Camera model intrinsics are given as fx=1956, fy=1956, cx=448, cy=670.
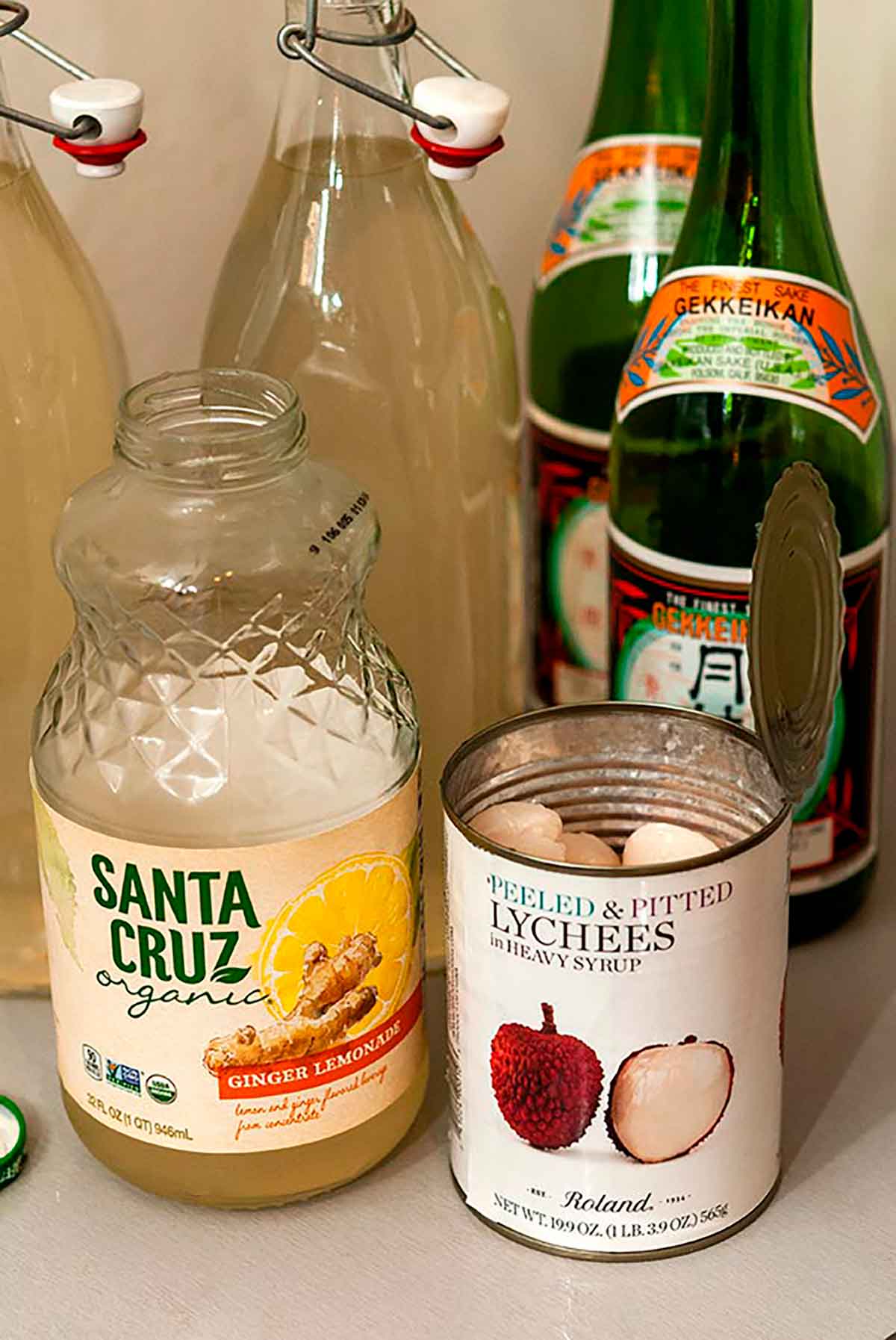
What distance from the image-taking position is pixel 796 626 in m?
0.59

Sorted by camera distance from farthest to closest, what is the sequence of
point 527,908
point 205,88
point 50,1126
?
point 205,88 < point 50,1126 < point 527,908

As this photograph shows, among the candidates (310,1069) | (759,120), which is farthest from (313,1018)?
(759,120)

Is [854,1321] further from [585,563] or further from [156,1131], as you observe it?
[585,563]

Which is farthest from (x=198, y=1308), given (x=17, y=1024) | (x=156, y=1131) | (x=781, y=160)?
(x=781, y=160)

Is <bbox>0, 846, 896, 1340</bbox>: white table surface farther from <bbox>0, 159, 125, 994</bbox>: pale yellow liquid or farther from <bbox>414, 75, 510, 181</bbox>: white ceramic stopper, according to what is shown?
<bbox>414, 75, 510, 181</bbox>: white ceramic stopper

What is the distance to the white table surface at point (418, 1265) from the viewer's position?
53cm

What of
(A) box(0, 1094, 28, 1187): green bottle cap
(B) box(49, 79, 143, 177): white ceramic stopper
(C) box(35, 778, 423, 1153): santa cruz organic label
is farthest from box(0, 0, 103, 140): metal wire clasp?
(A) box(0, 1094, 28, 1187): green bottle cap

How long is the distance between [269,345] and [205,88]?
0.50ft

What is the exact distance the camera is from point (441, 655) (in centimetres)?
69

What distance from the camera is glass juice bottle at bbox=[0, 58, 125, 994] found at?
63cm

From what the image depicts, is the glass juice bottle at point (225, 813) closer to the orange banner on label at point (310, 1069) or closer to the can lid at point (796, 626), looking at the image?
the orange banner on label at point (310, 1069)

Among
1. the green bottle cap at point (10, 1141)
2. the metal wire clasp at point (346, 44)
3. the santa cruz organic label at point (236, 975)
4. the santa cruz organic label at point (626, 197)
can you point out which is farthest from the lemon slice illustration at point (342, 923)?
the santa cruz organic label at point (626, 197)

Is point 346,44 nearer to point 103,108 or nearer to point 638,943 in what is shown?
point 103,108

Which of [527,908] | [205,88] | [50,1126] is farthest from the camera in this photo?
[205,88]
